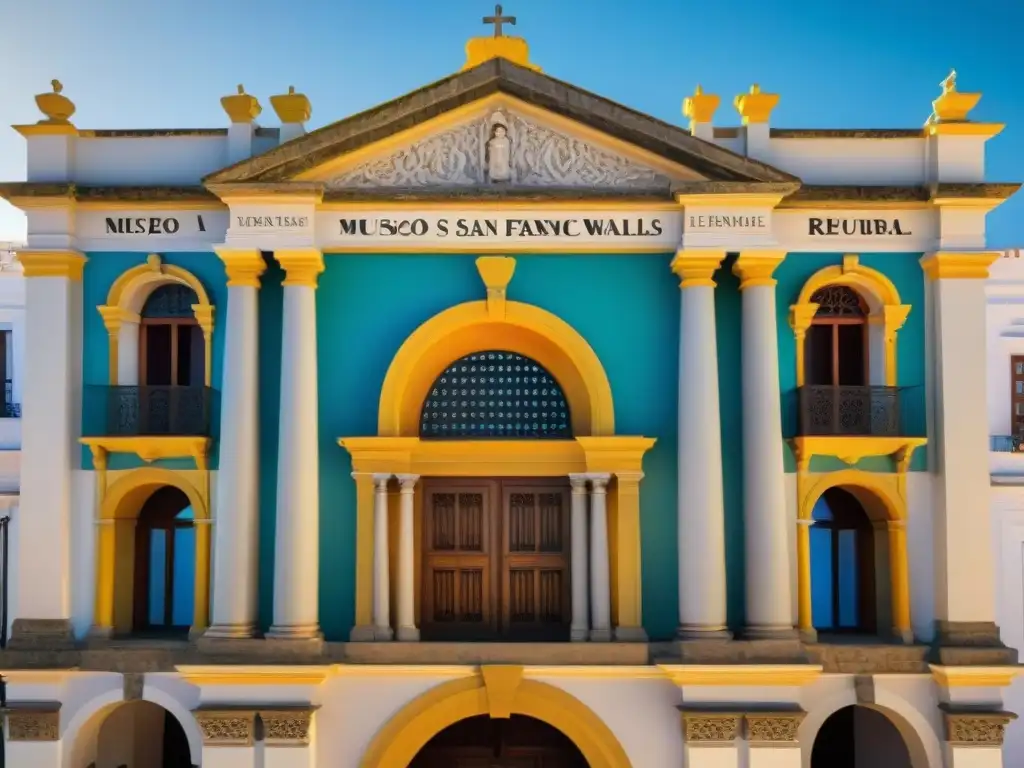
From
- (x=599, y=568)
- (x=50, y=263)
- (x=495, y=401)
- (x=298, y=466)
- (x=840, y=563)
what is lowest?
(x=840, y=563)

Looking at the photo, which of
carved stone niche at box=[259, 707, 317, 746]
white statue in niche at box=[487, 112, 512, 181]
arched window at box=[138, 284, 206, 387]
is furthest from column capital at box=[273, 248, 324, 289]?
carved stone niche at box=[259, 707, 317, 746]

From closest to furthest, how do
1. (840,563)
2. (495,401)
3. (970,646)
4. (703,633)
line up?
(703,633)
(970,646)
(495,401)
(840,563)

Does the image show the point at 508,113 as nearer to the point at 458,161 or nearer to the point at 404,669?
the point at 458,161

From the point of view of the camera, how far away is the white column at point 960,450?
16812mm

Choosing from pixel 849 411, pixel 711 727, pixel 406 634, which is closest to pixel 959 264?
pixel 849 411

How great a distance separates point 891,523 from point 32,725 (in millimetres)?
14048

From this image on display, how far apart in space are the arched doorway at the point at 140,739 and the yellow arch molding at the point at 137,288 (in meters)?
5.92

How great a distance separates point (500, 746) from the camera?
18.3 m

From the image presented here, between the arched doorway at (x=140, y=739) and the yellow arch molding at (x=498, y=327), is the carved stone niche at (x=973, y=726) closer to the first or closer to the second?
the yellow arch molding at (x=498, y=327)

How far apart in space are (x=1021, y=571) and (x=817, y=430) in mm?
7078

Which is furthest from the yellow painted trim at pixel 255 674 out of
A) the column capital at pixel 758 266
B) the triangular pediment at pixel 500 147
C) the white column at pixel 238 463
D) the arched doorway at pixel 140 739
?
the column capital at pixel 758 266

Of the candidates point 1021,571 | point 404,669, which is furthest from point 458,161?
point 1021,571

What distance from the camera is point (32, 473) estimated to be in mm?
17172

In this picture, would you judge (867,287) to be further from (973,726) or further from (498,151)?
(973,726)
